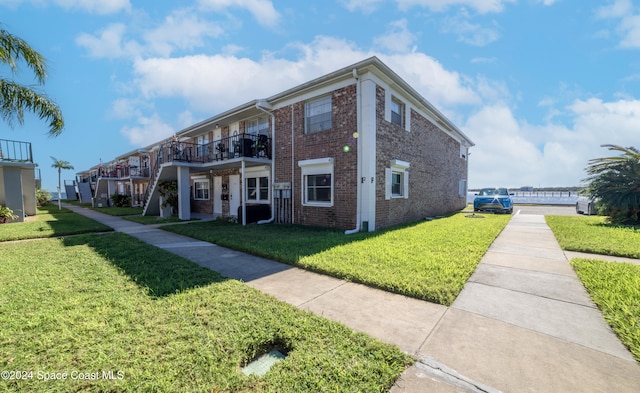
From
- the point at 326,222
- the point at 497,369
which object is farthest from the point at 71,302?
the point at 326,222

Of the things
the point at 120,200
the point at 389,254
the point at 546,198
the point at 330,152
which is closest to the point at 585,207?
the point at 546,198

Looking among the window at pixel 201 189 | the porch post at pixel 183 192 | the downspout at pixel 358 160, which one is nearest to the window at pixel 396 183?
the downspout at pixel 358 160

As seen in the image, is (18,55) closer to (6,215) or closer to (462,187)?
(6,215)

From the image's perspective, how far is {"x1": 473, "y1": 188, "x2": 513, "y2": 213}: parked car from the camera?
1655 cm

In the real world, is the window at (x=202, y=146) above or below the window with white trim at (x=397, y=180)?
above

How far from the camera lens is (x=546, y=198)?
2889cm

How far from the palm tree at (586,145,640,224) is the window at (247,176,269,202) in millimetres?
14790

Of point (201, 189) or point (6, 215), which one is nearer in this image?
point (6, 215)

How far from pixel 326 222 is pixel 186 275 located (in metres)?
6.12

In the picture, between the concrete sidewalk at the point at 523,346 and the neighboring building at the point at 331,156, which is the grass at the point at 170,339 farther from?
the neighboring building at the point at 331,156

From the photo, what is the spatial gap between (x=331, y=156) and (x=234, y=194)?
271 inches

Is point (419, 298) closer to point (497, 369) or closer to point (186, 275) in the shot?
point (497, 369)

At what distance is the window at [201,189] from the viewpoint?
54.4ft

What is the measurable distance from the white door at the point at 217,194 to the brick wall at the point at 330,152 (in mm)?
5438
